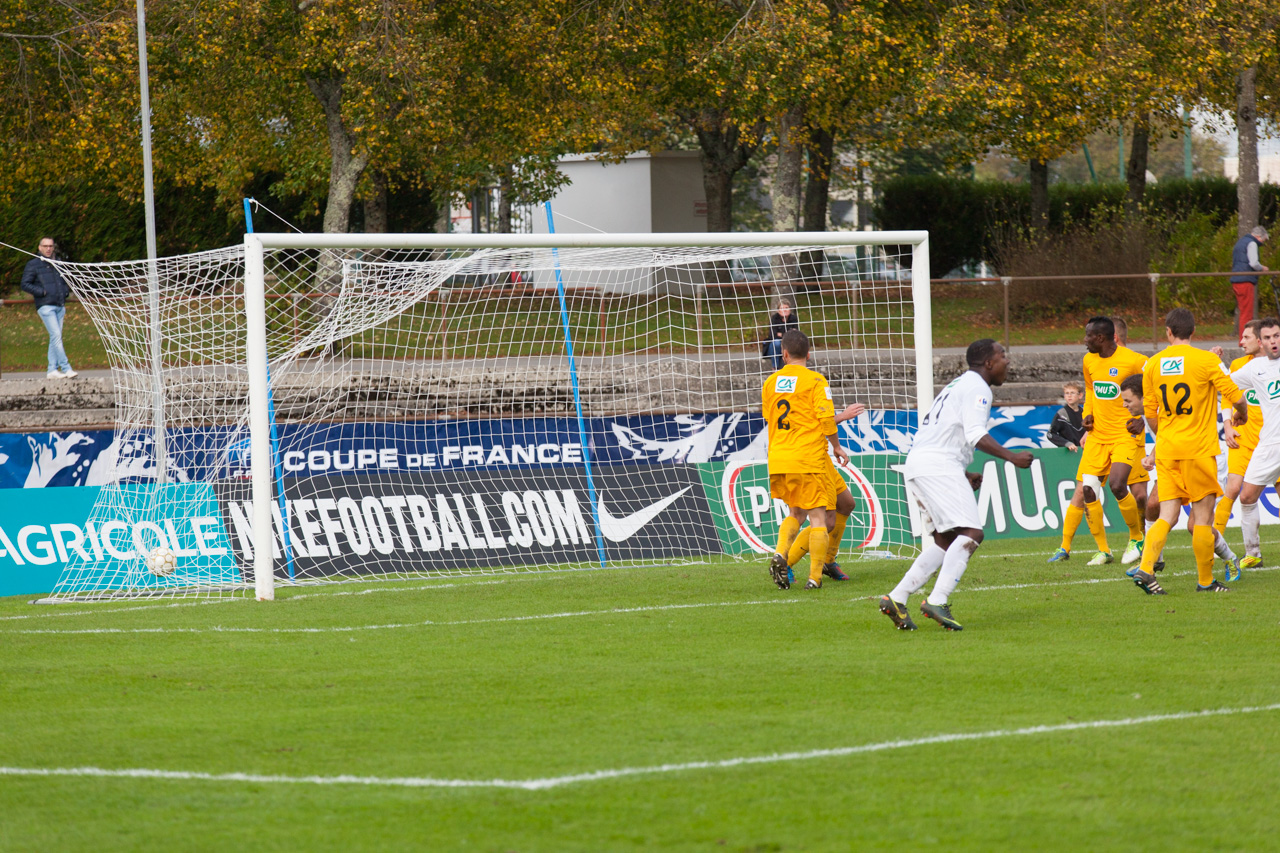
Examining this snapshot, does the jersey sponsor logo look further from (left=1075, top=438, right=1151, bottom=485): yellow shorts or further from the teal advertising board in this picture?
the teal advertising board

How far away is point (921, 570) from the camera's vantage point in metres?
8.35

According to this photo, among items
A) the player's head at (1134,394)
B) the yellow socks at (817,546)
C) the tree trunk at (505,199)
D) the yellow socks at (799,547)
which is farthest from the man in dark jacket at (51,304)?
the player's head at (1134,394)

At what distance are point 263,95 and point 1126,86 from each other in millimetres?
14837

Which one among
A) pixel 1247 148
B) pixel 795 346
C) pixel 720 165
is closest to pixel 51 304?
pixel 795 346

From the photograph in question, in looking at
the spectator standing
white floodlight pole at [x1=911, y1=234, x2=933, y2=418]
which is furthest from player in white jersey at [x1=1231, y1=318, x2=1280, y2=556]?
the spectator standing

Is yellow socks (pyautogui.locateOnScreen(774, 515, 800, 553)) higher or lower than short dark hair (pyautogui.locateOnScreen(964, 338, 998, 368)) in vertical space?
lower

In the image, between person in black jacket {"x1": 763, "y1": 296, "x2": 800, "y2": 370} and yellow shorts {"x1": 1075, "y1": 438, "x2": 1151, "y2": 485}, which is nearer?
yellow shorts {"x1": 1075, "y1": 438, "x2": 1151, "y2": 485}

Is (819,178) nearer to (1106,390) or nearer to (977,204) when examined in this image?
(977,204)

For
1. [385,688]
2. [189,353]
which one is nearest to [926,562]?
[385,688]

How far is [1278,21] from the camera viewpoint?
24.7m

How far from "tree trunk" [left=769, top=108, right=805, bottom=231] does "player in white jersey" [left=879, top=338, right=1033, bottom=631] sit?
50.7ft

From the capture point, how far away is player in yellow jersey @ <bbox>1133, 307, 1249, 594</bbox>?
9734mm

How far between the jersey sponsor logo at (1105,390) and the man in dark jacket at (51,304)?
1434 centimetres

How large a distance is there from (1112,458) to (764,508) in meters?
3.57
